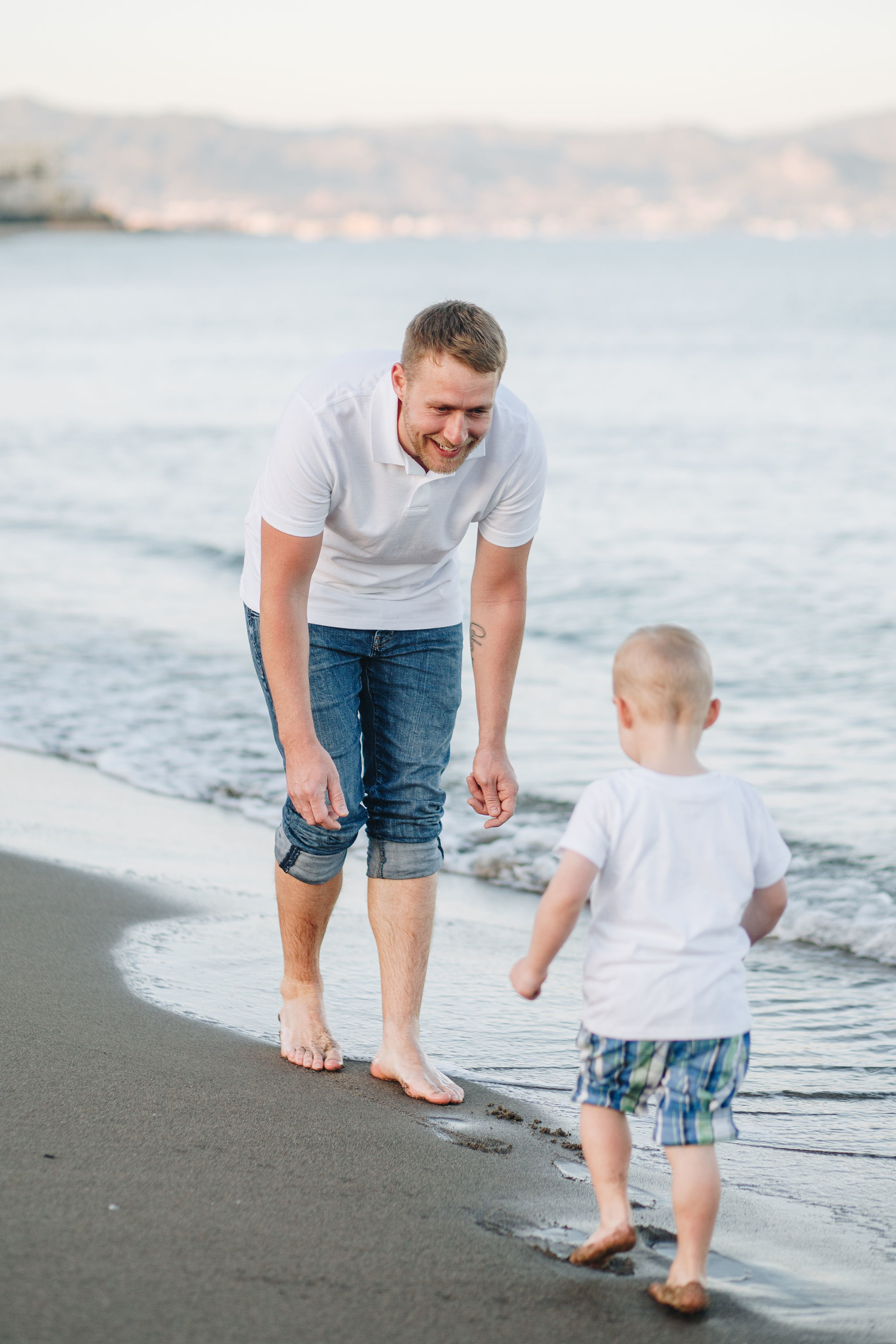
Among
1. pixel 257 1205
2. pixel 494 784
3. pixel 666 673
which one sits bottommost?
pixel 257 1205

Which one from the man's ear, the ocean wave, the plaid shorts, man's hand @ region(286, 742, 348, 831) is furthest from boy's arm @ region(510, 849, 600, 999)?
the ocean wave

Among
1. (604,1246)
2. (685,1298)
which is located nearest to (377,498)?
(604,1246)

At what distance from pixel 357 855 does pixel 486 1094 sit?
2124mm

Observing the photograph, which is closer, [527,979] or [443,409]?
[527,979]

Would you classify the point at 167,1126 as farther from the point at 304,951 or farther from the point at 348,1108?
the point at 304,951

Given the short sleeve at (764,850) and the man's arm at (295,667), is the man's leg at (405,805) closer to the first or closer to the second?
the man's arm at (295,667)

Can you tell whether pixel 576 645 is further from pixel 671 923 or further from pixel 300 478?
pixel 671 923

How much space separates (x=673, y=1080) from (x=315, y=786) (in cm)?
103

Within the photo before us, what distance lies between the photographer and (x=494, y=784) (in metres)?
3.21

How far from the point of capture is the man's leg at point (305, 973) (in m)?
3.25

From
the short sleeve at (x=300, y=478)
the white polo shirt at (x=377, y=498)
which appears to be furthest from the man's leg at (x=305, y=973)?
the short sleeve at (x=300, y=478)

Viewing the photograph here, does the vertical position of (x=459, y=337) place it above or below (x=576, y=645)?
above

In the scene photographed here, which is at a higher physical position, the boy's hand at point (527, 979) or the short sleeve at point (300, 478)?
the short sleeve at point (300, 478)

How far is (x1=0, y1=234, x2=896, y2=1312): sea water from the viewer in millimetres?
3695
